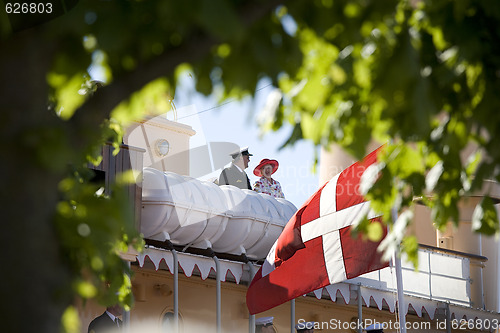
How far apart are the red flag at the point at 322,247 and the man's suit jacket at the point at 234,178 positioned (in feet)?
11.6

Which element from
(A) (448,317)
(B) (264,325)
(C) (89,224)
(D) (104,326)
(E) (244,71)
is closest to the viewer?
(E) (244,71)

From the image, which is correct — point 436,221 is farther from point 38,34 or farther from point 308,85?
point 38,34

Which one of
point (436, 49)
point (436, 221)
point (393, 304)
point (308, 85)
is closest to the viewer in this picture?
point (308, 85)

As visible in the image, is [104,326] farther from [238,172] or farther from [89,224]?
[89,224]

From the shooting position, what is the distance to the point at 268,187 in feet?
48.2

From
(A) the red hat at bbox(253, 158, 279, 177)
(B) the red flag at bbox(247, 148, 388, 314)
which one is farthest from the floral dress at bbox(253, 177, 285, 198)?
(B) the red flag at bbox(247, 148, 388, 314)

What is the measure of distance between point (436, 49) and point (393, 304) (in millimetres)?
10730

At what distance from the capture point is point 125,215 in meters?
2.62

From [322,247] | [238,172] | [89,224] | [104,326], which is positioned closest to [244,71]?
[89,224]

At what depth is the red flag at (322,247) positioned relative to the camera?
1007cm

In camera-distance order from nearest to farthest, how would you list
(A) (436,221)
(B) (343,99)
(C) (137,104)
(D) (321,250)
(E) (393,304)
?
(C) (137,104) → (B) (343,99) → (A) (436,221) → (D) (321,250) → (E) (393,304)

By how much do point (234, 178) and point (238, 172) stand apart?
0.55 ft

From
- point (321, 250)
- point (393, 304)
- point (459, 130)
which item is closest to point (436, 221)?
point (459, 130)

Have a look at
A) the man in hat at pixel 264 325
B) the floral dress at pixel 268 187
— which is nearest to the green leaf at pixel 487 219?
the man in hat at pixel 264 325
